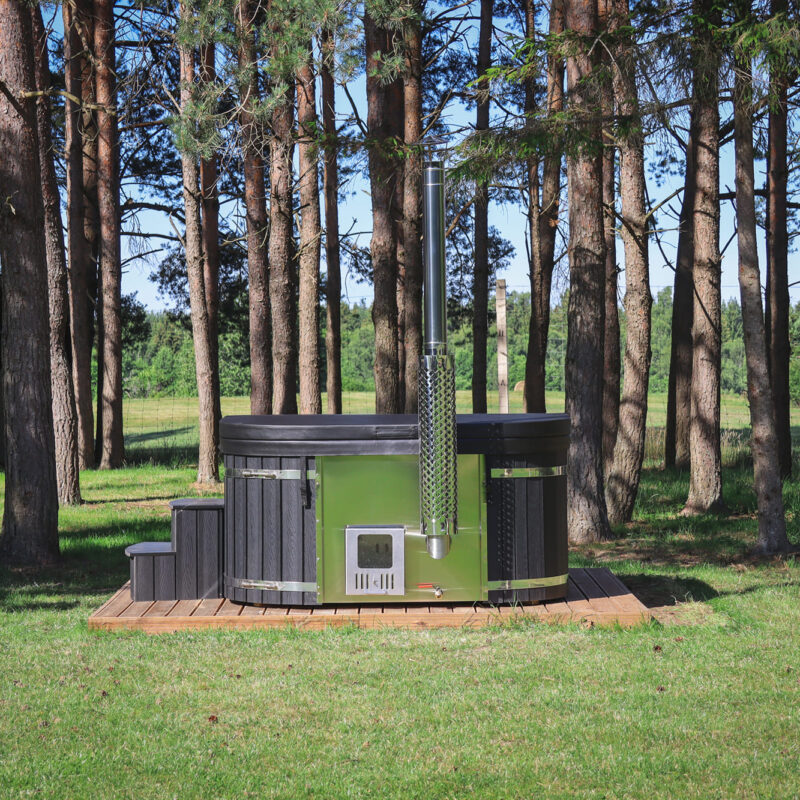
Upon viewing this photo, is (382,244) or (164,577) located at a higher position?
(382,244)

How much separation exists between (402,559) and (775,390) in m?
12.1

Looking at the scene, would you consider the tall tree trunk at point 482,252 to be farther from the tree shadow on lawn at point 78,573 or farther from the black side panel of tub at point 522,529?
the black side panel of tub at point 522,529

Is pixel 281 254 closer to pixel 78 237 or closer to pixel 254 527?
pixel 78 237

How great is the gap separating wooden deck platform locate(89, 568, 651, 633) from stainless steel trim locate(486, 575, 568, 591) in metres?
0.13

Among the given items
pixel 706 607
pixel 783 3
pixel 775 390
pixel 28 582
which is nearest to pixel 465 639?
pixel 706 607

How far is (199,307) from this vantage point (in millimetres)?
15617

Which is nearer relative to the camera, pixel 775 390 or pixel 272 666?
pixel 272 666

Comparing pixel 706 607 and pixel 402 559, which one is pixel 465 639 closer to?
pixel 402 559

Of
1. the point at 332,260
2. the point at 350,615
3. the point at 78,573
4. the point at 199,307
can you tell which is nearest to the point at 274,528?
the point at 350,615

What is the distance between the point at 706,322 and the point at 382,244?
479 centimetres

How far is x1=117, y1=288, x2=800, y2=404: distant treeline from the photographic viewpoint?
140 ft

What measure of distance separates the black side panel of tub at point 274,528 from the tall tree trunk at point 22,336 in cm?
334

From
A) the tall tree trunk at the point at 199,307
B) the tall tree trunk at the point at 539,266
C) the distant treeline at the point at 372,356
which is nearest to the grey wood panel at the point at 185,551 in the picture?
the tall tree trunk at the point at 199,307

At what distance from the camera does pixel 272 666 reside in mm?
5379
